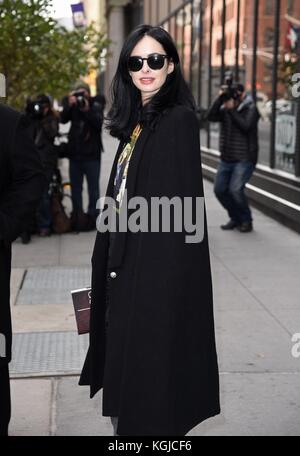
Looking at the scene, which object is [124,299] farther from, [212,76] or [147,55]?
[212,76]

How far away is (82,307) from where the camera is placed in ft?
11.5

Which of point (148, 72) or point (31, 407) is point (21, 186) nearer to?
point (148, 72)

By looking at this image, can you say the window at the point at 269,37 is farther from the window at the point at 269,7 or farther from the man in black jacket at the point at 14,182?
the man in black jacket at the point at 14,182

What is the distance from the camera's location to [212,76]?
17922 mm

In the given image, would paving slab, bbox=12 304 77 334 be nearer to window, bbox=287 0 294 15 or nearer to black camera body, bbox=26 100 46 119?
black camera body, bbox=26 100 46 119

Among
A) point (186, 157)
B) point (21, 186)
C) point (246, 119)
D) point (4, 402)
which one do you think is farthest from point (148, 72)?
point (246, 119)

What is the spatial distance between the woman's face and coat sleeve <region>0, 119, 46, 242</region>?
53 centimetres

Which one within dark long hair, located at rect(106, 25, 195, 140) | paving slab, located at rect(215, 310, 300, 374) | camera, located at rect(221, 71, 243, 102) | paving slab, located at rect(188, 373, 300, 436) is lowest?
paving slab, located at rect(215, 310, 300, 374)

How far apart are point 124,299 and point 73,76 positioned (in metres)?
9.39

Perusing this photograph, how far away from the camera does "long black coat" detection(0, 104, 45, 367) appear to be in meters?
3.20

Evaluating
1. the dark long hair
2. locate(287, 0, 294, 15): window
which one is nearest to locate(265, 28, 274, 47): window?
locate(287, 0, 294, 15): window

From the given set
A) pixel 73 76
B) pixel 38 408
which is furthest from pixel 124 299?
pixel 73 76

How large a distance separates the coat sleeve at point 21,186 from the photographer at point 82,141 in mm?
7192

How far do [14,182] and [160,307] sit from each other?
82 centimetres
